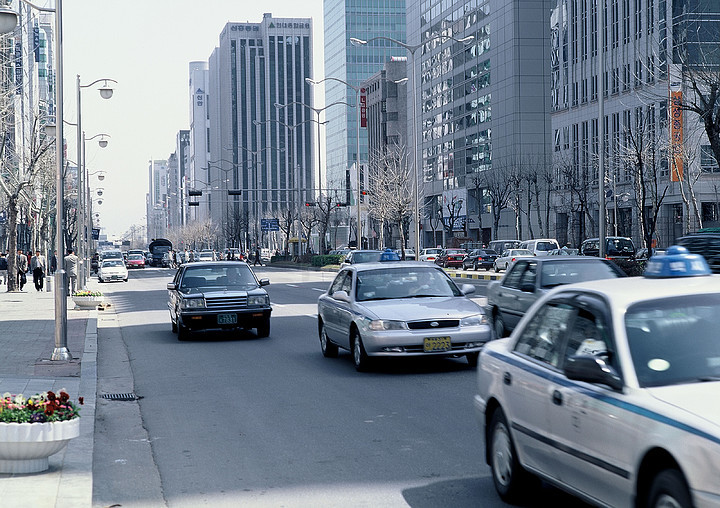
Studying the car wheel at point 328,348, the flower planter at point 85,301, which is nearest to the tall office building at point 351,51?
the flower planter at point 85,301

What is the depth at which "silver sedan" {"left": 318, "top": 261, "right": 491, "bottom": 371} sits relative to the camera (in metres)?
12.8

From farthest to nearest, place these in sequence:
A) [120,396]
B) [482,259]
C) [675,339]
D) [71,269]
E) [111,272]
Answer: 1. [111,272]
2. [482,259]
3. [71,269]
4. [120,396]
5. [675,339]

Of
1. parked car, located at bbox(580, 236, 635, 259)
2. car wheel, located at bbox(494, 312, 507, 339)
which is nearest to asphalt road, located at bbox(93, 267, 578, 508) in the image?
car wheel, located at bbox(494, 312, 507, 339)

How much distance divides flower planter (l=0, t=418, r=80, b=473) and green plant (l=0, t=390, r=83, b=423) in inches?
2.7

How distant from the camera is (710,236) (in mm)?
20219

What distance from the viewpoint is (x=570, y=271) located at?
1642cm

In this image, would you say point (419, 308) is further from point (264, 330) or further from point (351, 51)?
point (351, 51)

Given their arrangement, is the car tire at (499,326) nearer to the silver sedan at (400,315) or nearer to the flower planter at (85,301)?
the silver sedan at (400,315)

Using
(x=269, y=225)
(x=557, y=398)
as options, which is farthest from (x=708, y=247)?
(x=269, y=225)

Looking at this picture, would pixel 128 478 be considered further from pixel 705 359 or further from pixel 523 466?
pixel 705 359

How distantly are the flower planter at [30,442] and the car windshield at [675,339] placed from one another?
4.24 meters

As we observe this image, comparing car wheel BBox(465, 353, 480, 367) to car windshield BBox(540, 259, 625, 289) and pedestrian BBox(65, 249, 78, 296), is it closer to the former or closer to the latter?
car windshield BBox(540, 259, 625, 289)

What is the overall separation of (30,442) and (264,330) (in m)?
12.4

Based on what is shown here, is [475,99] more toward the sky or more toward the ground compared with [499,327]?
more toward the sky
